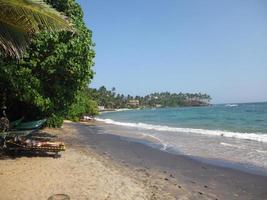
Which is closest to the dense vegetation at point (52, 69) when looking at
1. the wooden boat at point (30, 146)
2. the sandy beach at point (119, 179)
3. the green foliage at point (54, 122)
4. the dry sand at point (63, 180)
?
the wooden boat at point (30, 146)

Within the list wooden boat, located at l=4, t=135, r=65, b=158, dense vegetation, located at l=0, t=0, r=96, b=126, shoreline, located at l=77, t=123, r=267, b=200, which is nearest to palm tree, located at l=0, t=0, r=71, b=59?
dense vegetation, located at l=0, t=0, r=96, b=126

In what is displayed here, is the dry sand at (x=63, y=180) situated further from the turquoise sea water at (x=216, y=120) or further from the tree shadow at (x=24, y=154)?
the turquoise sea water at (x=216, y=120)

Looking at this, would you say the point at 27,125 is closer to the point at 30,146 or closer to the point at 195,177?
the point at 30,146

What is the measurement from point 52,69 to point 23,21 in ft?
20.6

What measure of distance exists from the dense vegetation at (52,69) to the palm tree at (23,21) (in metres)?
4.04

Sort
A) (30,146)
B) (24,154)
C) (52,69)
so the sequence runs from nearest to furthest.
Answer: (30,146), (24,154), (52,69)

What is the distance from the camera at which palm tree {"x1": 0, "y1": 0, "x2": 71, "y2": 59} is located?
790cm

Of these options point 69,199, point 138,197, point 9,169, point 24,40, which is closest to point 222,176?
point 138,197

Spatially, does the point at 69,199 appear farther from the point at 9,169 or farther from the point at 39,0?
the point at 39,0

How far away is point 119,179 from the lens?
10422 millimetres

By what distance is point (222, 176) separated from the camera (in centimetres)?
1202

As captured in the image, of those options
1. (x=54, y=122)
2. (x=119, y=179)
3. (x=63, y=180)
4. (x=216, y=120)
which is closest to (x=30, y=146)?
(x=63, y=180)

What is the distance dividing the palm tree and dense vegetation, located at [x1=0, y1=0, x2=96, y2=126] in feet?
13.3

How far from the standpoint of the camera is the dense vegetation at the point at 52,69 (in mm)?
14047
